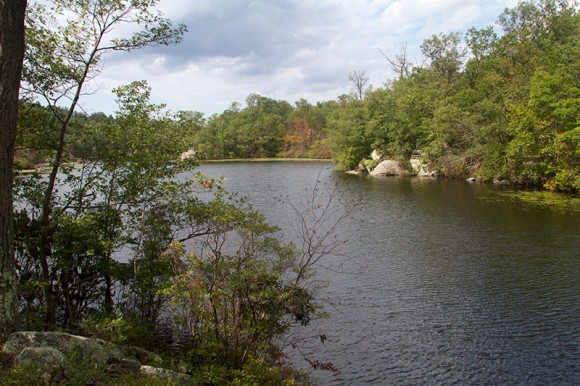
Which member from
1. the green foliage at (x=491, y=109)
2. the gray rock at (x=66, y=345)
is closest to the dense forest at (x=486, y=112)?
the green foliage at (x=491, y=109)

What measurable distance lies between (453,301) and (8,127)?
12585mm

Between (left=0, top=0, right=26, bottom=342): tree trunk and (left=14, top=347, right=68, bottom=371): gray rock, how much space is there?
1.07 m

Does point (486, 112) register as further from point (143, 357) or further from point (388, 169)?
point (143, 357)

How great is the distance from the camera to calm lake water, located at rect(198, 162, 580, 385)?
9750mm

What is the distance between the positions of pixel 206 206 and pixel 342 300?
6.05m

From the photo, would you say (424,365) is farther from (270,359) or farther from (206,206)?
(206,206)

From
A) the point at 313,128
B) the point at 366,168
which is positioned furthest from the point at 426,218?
the point at 313,128

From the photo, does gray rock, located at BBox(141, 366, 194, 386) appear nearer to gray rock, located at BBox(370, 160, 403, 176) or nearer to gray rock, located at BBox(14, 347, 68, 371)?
gray rock, located at BBox(14, 347, 68, 371)

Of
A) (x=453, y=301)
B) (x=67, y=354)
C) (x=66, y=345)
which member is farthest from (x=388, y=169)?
(x=67, y=354)

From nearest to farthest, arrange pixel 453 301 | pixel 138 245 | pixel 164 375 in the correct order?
pixel 164 375
pixel 138 245
pixel 453 301

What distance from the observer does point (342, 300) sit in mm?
13430

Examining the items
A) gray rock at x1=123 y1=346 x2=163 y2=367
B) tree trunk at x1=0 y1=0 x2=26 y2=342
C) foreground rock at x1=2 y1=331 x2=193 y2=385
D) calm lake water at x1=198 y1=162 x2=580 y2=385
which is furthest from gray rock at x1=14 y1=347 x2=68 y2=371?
calm lake water at x1=198 y1=162 x2=580 y2=385

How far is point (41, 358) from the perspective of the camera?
552 cm

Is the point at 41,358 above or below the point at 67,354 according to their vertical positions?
above
